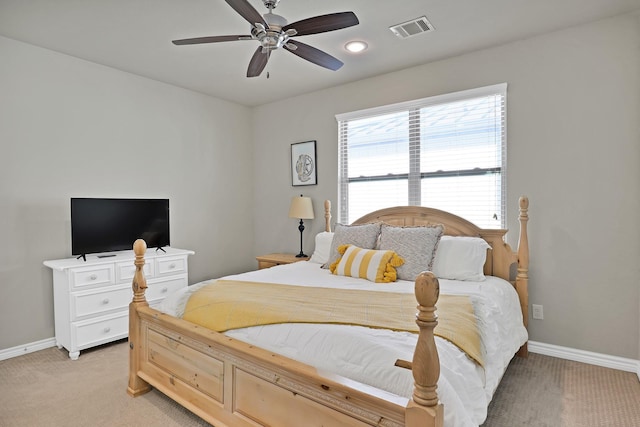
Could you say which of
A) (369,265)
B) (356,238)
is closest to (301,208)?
(356,238)

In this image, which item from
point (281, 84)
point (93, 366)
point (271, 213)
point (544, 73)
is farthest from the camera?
point (271, 213)

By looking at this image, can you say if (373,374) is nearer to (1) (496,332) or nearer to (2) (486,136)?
(1) (496,332)

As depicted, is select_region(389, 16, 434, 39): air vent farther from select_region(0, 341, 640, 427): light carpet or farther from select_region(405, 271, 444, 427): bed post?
select_region(0, 341, 640, 427): light carpet

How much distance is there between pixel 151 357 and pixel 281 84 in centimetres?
311

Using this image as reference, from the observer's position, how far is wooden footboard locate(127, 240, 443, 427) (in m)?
1.18

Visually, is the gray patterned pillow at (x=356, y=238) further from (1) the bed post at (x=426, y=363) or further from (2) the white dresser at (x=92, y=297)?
(1) the bed post at (x=426, y=363)

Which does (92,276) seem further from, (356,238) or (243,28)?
(243,28)

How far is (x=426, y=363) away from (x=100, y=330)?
9.91 ft

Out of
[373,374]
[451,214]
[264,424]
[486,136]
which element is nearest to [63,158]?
[264,424]

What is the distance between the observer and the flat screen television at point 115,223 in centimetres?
318

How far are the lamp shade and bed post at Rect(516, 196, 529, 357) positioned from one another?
7.28 ft

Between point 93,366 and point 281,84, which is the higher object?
point 281,84

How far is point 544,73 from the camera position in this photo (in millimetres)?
3035

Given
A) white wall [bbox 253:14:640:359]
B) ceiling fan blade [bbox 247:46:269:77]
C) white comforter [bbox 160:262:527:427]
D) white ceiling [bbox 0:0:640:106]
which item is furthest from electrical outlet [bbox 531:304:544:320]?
ceiling fan blade [bbox 247:46:269:77]
